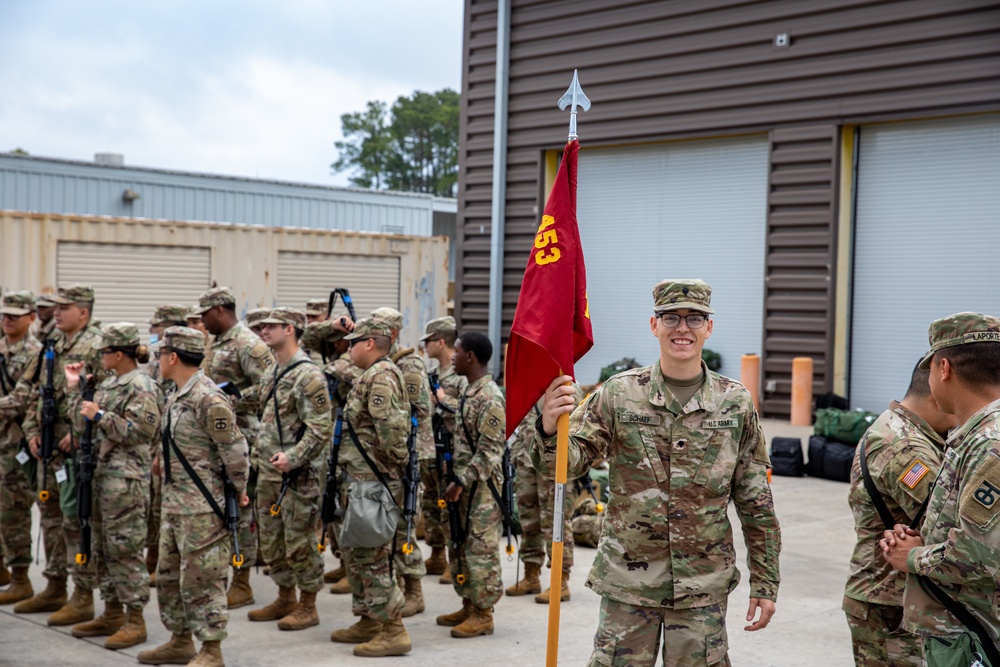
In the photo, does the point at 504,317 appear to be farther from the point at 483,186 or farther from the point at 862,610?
the point at 862,610

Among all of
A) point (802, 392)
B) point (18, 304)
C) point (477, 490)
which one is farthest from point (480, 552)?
point (802, 392)

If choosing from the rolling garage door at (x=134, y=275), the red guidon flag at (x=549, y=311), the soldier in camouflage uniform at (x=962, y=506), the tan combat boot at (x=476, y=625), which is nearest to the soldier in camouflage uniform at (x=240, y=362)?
the tan combat boot at (x=476, y=625)

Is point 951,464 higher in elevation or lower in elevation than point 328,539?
higher

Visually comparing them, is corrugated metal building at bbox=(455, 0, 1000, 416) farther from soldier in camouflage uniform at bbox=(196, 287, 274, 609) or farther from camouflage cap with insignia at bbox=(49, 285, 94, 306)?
camouflage cap with insignia at bbox=(49, 285, 94, 306)

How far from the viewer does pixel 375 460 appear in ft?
22.5

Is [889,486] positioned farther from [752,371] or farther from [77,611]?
[752,371]

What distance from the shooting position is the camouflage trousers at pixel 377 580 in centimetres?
663

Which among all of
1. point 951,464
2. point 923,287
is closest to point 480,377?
point 951,464

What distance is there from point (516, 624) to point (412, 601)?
0.80 m

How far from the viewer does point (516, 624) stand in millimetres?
7359

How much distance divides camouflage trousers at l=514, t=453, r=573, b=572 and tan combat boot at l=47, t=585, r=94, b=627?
3.10 metres

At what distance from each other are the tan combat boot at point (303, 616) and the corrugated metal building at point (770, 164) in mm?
8897

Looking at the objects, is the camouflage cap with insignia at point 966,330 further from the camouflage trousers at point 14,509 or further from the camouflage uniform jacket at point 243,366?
the camouflage trousers at point 14,509

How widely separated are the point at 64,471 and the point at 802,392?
32.3 feet
